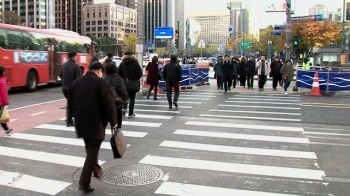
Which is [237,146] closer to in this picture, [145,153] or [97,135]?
[145,153]

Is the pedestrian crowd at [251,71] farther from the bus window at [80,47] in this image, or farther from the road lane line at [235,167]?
the road lane line at [235,167]

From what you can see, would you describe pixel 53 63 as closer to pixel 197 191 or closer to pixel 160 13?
pixel 197 191

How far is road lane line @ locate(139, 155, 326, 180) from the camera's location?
579 centimetres

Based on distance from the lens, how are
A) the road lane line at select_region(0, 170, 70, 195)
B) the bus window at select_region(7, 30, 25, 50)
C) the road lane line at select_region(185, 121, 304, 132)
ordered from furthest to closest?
the bus window at select_region(7, 30, 25, 50) < the road lane line at select_region(185, 121, 304, 132) < the road lane line at select_region(0, 170, 70, 195)

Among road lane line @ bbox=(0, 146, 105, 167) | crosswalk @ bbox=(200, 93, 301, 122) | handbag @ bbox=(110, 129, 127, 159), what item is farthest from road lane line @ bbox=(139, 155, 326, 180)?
crosswalk @ bbox=(200, 93, 301, 122)

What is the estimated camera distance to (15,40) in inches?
705

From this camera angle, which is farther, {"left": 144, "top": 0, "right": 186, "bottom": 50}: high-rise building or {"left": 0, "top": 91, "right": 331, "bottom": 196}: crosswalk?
{"left": 144, "top": 0, "right": 186, "bottom": 50}: high-rise building

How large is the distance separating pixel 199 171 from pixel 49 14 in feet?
469

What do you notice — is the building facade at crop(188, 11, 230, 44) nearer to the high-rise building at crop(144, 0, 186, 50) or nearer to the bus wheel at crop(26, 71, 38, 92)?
the high-rise building at crop(144, 0, 186, 50)

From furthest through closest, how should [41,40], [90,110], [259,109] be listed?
[41,40] < [259,109] < [90,110]

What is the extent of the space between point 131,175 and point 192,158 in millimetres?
1402

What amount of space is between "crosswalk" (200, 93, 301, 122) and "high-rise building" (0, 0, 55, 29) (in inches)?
5124

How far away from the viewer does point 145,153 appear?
6930 mm

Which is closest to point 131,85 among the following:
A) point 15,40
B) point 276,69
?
point 15,40
